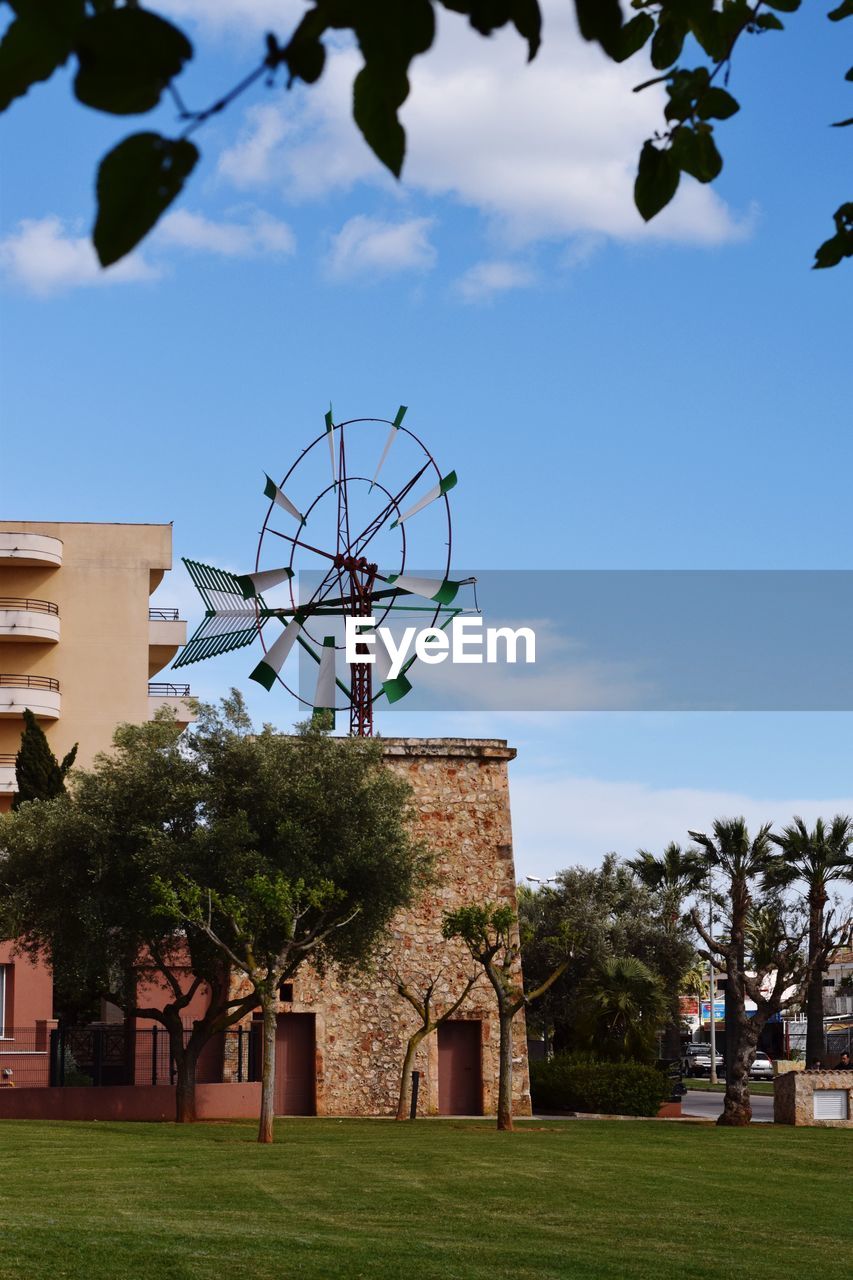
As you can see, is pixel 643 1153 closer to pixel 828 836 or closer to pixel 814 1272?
pixel 814 1272

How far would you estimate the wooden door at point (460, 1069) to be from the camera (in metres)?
37.7

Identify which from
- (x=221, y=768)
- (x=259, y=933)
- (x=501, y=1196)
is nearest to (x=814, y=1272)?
(x=501, y=1196)

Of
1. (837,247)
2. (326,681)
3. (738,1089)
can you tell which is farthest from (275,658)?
(837,247)

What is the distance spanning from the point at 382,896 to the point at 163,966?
4368 mm

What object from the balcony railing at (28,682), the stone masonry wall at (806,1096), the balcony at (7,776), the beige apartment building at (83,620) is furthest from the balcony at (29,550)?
the stone masonry wall at (806,1096)

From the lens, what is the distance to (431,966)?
37625mm

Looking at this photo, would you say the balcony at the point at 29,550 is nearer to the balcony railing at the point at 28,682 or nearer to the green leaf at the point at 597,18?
the balcony railing at the point at 28,682

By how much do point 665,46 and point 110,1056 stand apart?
3201 cm

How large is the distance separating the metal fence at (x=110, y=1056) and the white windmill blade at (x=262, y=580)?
10.9 meters

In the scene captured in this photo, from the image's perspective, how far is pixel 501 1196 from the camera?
59.0ft

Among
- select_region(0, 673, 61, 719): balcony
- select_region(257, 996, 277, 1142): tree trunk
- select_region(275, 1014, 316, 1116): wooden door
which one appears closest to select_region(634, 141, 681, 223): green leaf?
select_region(257, 996, 277, 1142): tree trunk

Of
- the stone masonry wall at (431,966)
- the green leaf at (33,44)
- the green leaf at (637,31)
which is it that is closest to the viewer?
the green leaf at (33,44)

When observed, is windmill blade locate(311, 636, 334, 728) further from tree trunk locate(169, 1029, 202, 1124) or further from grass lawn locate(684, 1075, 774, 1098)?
grass lawn locate(684, 1075, 774, 1098)

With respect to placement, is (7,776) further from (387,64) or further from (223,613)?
(387,64)
